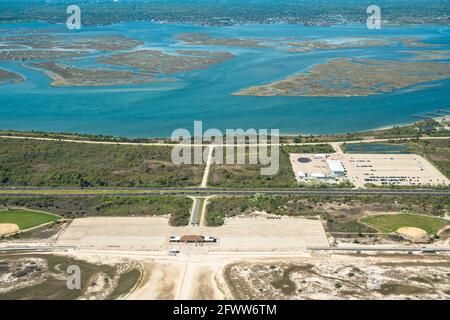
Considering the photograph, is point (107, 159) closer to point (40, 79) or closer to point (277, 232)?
point (277, 232)

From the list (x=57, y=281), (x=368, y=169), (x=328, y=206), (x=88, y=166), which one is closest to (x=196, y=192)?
(x=328, y=206)

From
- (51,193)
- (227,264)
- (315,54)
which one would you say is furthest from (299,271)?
(315,54)

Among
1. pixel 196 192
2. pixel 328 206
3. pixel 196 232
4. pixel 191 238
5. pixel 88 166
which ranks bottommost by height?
pixel 196 232

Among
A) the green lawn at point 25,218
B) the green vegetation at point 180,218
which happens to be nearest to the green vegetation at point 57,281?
the green lawn at point 25,218

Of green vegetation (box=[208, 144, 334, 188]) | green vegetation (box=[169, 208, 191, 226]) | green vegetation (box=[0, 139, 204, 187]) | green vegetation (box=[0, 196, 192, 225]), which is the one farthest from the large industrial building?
green vegetation (box=[0, 196, 192, 225])

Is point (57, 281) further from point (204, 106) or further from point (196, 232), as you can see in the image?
point (204, 106)

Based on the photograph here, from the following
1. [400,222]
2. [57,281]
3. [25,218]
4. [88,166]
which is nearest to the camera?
[57,281]
